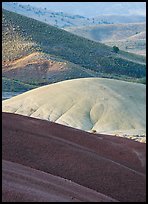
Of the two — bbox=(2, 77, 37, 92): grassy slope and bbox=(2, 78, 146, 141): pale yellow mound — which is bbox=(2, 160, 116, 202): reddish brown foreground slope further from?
bbox=(2, 77, 37, 92): grassy slope

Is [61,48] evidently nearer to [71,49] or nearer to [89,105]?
[71,49]

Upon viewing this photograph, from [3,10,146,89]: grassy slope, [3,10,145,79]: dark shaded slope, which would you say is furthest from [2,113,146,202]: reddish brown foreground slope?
→ [3,10,145,79]: dark shaded slope

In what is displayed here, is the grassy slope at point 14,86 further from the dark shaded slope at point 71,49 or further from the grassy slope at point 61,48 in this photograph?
the dark shaded slope at point 71,49

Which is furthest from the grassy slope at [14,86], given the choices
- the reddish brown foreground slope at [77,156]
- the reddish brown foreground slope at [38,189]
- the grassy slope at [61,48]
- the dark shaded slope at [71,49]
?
the reddish brown foreground slope at [38,189]

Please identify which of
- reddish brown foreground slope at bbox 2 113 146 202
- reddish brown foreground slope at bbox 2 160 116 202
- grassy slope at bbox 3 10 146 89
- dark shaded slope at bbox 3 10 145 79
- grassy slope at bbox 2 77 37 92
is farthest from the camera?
dark shaded slope at bbox 3 10 145 79

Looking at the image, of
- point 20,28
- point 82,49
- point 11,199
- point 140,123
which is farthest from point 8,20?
point 11,199
